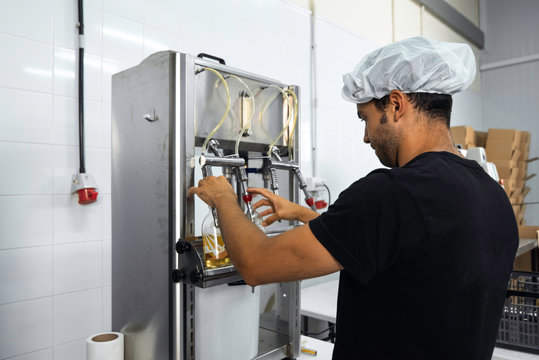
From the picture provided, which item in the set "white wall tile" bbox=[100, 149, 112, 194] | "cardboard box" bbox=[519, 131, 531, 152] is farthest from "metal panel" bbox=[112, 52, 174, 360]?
"cardboard box" bbox=[519, 131, 531, 152]

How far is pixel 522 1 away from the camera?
15.9 feet

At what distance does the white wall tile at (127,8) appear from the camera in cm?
155

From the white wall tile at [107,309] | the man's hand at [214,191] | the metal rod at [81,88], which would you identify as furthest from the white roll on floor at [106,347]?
the metal rod at [81,88]

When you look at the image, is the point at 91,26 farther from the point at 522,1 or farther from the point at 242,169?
the point at 522,1

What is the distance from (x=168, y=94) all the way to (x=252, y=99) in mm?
248

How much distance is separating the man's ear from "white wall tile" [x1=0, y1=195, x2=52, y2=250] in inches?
45.7

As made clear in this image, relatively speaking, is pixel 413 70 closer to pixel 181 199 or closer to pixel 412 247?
pixel 412 247

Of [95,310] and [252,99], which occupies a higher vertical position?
[252,99]

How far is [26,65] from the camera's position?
53.2 inches

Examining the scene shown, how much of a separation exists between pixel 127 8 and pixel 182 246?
112 centimetres

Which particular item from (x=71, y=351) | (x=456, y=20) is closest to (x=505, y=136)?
(x=456, y=20)

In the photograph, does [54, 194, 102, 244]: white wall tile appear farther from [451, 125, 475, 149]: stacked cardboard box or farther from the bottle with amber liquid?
[451, 125, 475, 149]: stacked cardboard box

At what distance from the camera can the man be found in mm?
723

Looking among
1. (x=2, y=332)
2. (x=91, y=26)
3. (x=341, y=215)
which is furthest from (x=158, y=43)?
(x=341, y=215)
